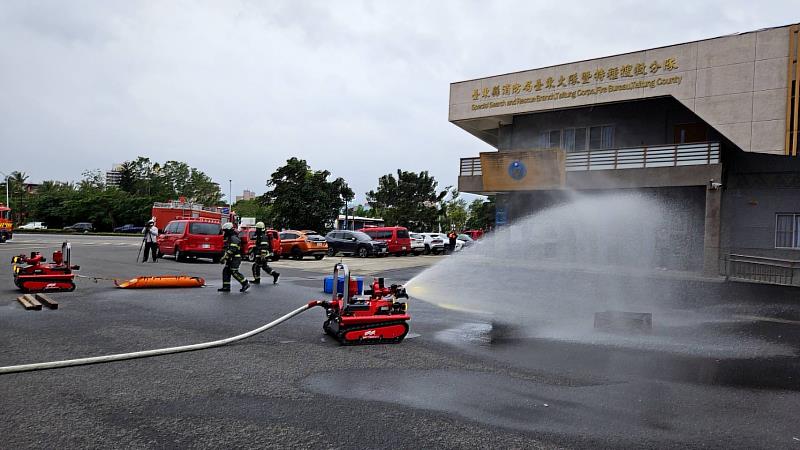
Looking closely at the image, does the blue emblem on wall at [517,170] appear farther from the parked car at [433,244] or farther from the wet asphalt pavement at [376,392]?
the wet asphalt pavement at [376,392]

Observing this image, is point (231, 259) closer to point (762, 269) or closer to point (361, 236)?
point (361, 236)

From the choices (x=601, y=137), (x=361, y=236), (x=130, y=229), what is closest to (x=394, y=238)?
(x=361, y=236)

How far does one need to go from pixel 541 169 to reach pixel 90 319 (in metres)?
19.3

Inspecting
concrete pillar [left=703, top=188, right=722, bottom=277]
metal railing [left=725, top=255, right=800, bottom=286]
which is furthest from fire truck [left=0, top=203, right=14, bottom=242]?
metal railing [left=725, top=255, right=800, bottom=286]

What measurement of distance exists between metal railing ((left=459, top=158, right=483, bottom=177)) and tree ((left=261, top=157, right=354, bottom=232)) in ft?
86.6

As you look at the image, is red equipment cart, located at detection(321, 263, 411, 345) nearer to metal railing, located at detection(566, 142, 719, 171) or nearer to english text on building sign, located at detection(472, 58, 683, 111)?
metal railing, located at detection(566, 142, 719, 171)

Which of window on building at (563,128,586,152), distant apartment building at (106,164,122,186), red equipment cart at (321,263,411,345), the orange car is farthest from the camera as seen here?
distant apartment building at (106,164,122,186)

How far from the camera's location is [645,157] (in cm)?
2186

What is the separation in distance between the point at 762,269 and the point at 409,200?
1793 inches

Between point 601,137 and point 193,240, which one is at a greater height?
point 601,137

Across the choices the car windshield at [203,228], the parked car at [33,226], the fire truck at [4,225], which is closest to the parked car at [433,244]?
the car windshield at [203,228]

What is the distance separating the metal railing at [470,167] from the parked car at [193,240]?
38.8 ft

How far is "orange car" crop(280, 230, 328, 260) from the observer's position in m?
26.1

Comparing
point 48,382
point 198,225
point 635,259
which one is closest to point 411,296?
point 48,382
